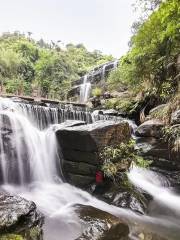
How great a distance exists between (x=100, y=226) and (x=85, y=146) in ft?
9.47

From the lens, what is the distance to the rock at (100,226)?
449cm

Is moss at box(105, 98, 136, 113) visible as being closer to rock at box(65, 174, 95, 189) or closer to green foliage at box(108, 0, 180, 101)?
green foliage at box(108, 0, 180, 101)

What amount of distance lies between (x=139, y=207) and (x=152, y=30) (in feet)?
25.9

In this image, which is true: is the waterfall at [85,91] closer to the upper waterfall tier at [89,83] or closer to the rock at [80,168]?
the upper waterfall tier at [89,83]

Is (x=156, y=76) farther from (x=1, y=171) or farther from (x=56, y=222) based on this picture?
(x=56, y=222)

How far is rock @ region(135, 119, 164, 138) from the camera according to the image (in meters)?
9.46

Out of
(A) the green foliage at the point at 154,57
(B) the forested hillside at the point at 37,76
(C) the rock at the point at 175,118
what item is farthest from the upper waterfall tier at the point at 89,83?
(C) the rock at the point at 175,118

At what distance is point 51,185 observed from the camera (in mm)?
7477

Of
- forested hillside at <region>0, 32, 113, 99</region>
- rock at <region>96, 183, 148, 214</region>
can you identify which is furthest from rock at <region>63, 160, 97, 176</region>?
forested hillside at <region>0, 32, 113, 99</region>

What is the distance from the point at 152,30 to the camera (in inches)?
455

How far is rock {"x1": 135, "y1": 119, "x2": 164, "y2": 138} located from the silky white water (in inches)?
61.6

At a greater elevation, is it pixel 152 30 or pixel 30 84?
pixel 152 30

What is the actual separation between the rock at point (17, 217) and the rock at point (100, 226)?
30.8 inches

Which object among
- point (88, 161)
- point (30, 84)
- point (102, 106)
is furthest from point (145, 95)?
point (30, 84)
